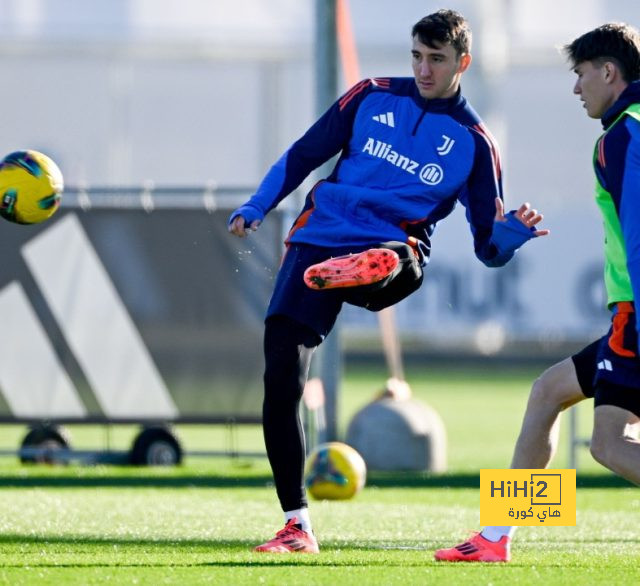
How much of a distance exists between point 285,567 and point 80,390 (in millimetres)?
6802

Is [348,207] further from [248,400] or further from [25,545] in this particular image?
[248,400]

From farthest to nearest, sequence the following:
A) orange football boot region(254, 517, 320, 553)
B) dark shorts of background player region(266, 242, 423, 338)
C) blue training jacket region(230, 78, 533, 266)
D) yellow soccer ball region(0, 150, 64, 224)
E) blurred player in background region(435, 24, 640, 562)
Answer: yellow soccer ball region(0, 150, 64, 224), blue training jacket region(230, 78, 533, 266), dark shorts of background player region(266, 242, 423, 338), orange football boot region(254, 517, 320, 553), blurred player in background region(435, 24, 640, 562)

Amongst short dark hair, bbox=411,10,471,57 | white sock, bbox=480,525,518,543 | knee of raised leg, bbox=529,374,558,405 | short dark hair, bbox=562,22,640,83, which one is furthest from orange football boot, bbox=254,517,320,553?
short dark hair, bbox=562,22,640,83

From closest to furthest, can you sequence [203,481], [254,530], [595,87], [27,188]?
[595,87], [27,188], [254,530], [203,481]

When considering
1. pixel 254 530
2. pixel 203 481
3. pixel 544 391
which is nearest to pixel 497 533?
pixel 544 391

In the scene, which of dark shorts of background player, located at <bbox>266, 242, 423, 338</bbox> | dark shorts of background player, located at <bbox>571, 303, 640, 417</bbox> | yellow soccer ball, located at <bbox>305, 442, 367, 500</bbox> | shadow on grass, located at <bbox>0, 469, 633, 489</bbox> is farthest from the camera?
shadow on grass, located at <bbox>0, 469, 633, 489</bbox>

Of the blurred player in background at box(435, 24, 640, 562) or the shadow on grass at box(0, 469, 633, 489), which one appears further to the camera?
the shadow on grass at box(0, 469, 633, 489)

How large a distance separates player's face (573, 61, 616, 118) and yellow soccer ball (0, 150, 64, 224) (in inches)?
120

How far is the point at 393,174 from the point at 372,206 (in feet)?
0.57

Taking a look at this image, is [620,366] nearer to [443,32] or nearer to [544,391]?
[544,391]

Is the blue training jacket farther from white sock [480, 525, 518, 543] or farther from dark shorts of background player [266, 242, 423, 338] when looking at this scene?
white sock [480, 525, 518, 543]

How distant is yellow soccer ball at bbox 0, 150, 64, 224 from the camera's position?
823cm

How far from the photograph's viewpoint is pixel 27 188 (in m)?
8.27

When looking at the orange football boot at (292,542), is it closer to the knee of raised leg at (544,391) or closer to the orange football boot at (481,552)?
the orange football boot at (481,552)
